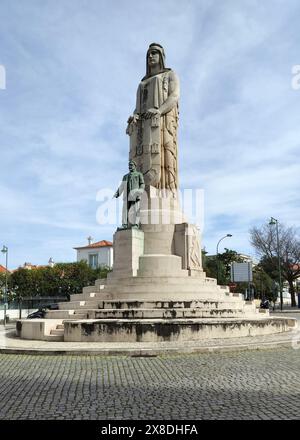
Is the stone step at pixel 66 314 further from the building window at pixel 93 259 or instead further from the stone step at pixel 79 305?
the building window at pixel 93 259

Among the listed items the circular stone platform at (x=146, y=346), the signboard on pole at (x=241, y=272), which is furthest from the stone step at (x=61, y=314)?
the signboard on pole at (x=241, y=272)

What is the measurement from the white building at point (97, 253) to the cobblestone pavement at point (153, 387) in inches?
2919

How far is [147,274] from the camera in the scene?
1650cm

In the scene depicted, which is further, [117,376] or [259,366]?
[259,366]

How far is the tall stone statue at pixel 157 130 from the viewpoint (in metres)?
19.1

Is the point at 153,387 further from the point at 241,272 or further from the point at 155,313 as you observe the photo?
the point at 241,272

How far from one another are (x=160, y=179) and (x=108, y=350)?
33.8ft

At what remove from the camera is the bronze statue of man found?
690 inches

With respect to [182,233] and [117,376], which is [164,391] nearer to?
[117,376]

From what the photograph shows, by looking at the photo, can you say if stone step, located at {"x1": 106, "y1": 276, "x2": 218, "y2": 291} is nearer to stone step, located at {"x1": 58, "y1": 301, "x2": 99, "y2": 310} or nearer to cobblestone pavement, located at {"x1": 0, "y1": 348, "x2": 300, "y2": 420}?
stone step, located at {"x1": 58, "y1": 301, "x2": 99, "y2": 310}

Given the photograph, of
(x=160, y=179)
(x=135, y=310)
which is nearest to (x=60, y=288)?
(x=160, y=179)

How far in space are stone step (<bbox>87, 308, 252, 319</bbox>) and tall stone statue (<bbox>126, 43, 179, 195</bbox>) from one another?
22.6 ft

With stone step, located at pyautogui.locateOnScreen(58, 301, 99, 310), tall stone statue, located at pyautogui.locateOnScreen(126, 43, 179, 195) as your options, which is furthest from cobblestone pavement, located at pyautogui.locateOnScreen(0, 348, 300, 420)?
tall stone statue, located at pyautogui.locateOnScreen(126, 43, 179, 195)

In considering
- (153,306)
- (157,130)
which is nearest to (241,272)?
(157,130)
